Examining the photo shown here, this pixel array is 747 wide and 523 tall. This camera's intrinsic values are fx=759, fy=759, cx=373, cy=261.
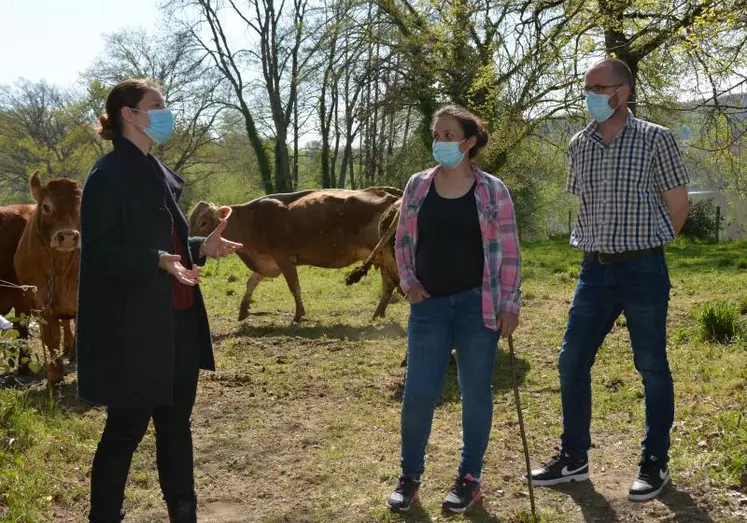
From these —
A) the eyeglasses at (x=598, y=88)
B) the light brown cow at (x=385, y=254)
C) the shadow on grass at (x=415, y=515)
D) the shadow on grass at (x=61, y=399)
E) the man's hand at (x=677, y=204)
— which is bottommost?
the shadow on grass at (x=61, y=399)

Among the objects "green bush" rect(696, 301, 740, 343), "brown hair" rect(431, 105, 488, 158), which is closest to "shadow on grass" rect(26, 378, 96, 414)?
"brown hair" rect(431, 105, 488, 158)

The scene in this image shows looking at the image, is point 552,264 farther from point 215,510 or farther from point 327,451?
point 215,510

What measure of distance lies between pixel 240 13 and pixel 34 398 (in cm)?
2992

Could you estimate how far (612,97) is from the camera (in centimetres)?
414

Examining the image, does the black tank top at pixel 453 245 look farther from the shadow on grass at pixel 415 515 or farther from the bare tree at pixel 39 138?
the bare tree at pixel 39 138

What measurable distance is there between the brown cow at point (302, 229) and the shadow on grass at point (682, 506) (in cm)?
687

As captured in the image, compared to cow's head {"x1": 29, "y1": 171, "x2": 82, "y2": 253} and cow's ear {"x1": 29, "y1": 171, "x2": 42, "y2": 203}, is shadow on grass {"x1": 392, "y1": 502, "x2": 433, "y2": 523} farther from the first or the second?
cow's ear {"x1": 29, "y1": 171, "x2": 42, "y2": 203}

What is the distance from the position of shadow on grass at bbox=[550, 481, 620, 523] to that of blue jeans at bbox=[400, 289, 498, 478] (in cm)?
59

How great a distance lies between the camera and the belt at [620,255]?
4.07m

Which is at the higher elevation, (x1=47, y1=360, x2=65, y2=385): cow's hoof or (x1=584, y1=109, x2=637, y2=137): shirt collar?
(x1=584, y1=109, x2=637, y2=137): shirt collar

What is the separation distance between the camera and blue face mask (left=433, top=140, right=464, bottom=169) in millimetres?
3982

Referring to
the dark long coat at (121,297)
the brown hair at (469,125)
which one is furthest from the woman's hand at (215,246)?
the brown hair at (469,125)

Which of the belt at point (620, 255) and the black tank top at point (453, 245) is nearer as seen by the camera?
the black tank top at point (453, 245)

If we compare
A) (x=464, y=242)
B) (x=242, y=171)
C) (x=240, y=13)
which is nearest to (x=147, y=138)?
(x=464, y=242)
